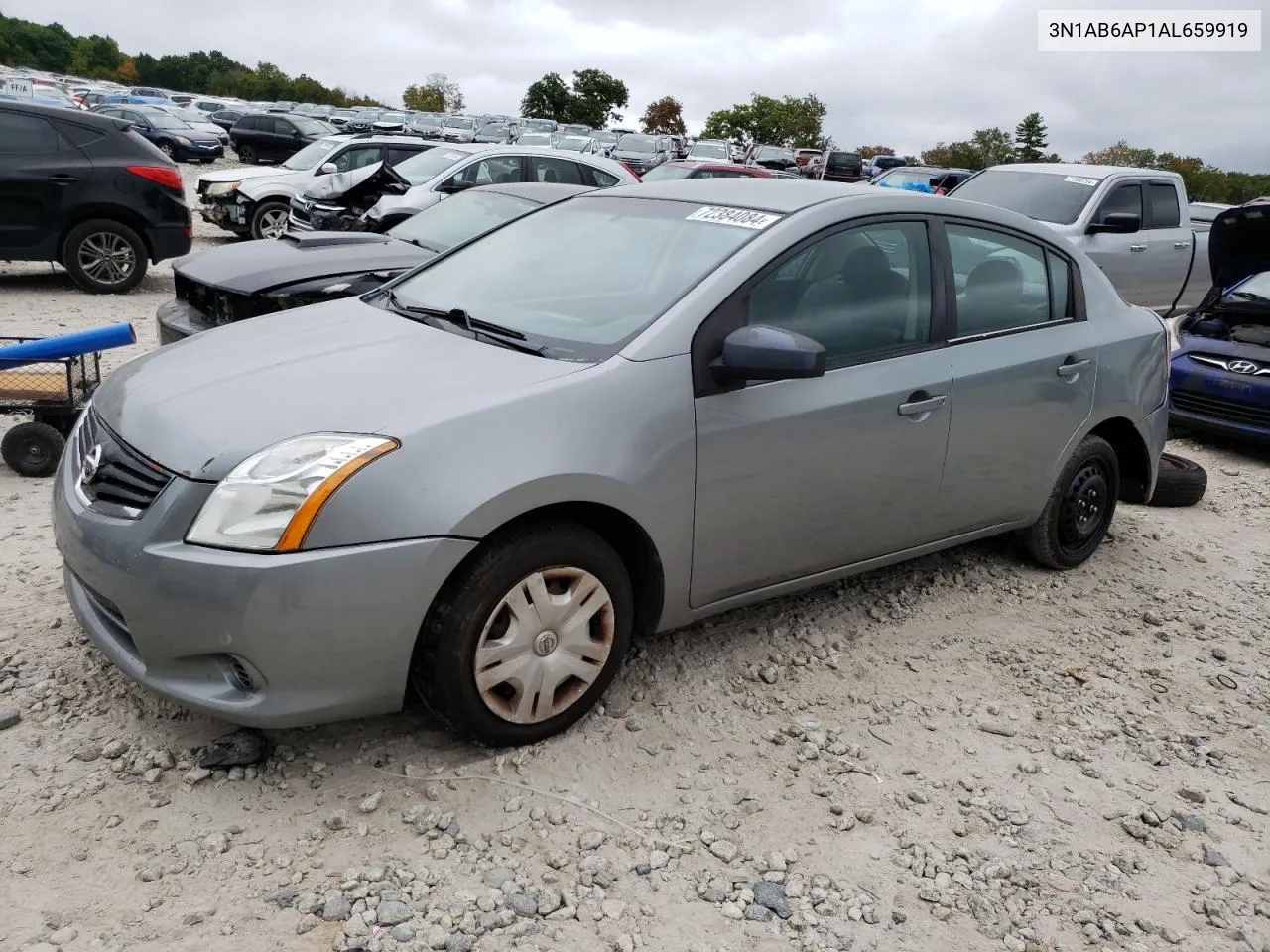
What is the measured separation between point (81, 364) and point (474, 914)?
150 inches

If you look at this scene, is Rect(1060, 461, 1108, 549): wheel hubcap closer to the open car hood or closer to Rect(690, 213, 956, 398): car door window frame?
Rect(690, 213, 956, 398): car door window frame

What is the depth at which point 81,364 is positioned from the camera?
5.12m

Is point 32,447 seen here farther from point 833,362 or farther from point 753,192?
point 833,362

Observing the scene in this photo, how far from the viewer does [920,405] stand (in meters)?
3.73

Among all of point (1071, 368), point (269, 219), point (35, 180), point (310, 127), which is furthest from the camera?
point (310, 127)

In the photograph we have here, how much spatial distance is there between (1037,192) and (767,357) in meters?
8.30

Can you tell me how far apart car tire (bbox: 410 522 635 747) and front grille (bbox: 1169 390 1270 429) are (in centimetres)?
577

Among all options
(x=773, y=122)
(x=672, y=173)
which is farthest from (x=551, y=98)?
(x=672, y=173)

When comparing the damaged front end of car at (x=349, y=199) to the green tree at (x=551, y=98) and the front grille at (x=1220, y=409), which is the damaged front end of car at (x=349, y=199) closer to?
Answer: the front grille at (x=1220, y=409)

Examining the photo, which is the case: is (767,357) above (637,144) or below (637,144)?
below

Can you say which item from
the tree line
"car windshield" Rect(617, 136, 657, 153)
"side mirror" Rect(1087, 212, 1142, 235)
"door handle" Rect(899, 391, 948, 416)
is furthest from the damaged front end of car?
the tree line

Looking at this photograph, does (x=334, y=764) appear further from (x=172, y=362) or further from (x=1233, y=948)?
(x=1233, y=948)

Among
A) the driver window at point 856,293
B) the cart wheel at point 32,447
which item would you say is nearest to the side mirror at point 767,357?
the driver window at point 856,293

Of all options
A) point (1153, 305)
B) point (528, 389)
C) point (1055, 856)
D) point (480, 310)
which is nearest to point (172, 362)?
point (480, 310)
